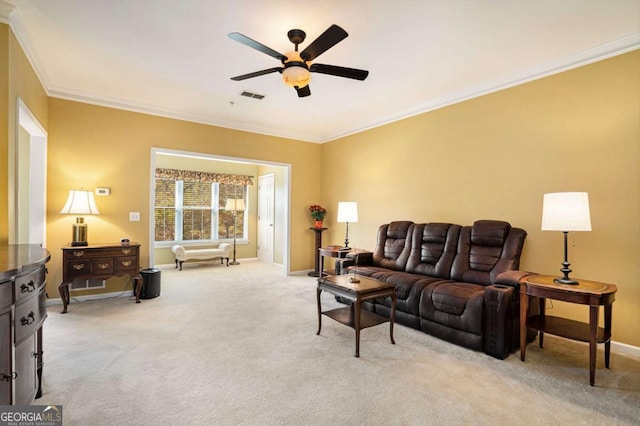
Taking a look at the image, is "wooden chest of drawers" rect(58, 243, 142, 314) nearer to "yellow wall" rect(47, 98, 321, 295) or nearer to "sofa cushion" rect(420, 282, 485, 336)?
"yellow wall" rect(47, 98, 321, 295)

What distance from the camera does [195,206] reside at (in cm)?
790

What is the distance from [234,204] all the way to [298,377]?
6.10 m

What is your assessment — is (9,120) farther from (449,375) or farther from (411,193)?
(411,193)

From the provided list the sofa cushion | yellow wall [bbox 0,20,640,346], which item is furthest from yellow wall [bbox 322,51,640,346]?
the sofa cushion

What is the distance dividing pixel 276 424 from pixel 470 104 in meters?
4.16

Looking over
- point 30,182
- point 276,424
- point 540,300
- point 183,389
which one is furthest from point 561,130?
point 30,182

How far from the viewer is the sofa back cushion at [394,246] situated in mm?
4336

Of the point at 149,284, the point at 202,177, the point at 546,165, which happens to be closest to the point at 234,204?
the point at 202,177

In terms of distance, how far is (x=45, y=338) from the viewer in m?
3.12

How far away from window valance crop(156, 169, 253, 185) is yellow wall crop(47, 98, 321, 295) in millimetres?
2381

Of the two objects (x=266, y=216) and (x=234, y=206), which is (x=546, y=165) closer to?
(x=266, y=216)

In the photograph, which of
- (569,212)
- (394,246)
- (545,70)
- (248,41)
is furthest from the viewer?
(394,246)

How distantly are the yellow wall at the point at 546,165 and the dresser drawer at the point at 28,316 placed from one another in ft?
14.1

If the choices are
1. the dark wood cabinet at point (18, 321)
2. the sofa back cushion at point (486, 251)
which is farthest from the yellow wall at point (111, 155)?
the sofa back cushion at point (486, 251)
